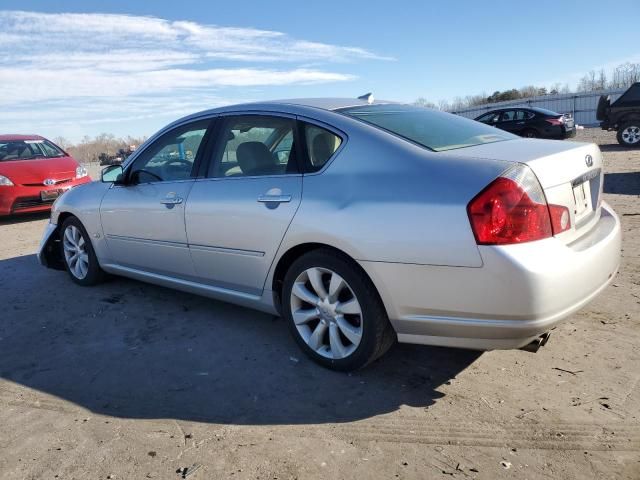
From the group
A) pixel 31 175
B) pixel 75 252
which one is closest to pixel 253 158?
pixel 75 252

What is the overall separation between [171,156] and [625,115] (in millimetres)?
14625

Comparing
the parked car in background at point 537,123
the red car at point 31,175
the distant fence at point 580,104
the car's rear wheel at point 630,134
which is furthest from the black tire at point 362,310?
the distant fence at point 580,104

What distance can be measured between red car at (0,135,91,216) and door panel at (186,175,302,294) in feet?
23.7

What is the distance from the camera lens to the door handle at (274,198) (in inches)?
132

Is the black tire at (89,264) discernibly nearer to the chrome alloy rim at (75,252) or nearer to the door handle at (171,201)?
the chrome alloy rim at (75,252)

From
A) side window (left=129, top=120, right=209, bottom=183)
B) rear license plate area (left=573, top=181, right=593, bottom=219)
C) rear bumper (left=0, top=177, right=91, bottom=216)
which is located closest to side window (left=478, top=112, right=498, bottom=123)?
rear bumper (left=0, top=177, right=91, bottom=216)

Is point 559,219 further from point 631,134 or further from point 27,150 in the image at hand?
point 631,134

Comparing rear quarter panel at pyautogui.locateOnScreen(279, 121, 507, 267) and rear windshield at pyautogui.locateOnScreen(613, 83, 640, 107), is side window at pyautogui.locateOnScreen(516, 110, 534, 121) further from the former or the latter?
rear quarter panel at pyautogui.locateOnScreen(279, 121, 507, 267)

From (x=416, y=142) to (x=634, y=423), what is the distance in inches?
70.7

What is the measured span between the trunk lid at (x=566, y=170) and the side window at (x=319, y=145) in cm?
78

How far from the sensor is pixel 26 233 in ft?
28.8

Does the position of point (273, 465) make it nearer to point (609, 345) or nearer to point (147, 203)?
point (609, 345)

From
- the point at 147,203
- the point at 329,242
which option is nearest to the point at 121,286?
the point at 147,203

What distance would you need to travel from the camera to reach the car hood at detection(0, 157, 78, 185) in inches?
386
